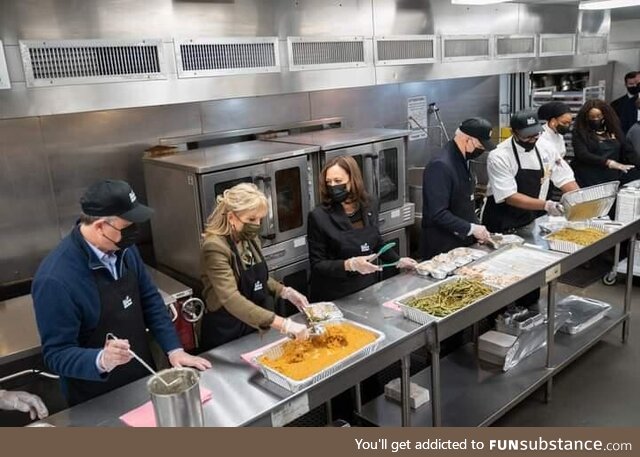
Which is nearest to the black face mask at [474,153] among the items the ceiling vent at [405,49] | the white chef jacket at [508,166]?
the white chef jacket at [508,166]

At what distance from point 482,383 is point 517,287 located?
75cm

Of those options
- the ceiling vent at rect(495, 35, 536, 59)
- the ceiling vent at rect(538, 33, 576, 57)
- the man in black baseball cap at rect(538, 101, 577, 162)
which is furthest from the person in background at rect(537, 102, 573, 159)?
the ceiling vent at rect(538, 33, 576, 57)

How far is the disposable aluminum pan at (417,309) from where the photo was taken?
7.66 feet

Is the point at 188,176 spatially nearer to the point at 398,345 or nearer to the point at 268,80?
the point at 268,80

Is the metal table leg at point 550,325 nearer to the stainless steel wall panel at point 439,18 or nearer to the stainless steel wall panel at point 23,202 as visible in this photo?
the stainless steel wall panel at point 439,18

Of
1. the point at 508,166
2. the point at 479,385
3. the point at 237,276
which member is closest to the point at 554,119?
the point at 508,166

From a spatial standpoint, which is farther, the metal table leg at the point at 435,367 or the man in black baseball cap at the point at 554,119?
the man in black baseball cap at the point at 554,119

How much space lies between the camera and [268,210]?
3277mm

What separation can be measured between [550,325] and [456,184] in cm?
96

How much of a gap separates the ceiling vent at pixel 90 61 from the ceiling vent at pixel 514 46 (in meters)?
3.38

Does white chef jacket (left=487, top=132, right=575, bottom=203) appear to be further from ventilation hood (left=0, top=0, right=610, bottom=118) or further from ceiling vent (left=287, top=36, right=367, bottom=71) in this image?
ceiling vent (left=287, top=36, right=367, bottom=71)

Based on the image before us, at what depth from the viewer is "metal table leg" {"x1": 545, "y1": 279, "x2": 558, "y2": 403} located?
3.06 m

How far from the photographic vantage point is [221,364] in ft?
6.91

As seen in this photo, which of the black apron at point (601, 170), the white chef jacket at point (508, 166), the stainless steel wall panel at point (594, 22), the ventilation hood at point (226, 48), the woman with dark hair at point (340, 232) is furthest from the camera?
the stainless steel wall panel at point (594, 22)
